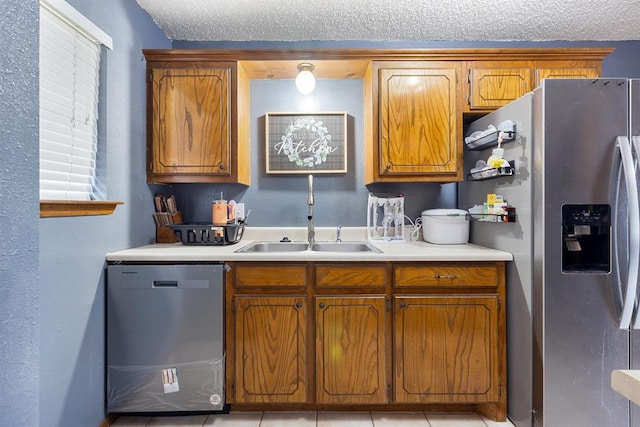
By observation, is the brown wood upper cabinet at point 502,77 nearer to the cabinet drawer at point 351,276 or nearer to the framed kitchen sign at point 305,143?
the framed kitchen sign at point 305,143

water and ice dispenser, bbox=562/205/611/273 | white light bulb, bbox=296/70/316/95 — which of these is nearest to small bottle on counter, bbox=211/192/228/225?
white light bulb, bbox=296/70/316/95

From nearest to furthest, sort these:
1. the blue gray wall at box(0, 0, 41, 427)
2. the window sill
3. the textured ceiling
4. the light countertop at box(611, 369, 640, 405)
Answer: the light countertop at box(611, 369, 640, 405), the blue gray wall at box(0, 0, 41, 427), the window sill, the textured ceiling

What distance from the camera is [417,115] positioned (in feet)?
6.95

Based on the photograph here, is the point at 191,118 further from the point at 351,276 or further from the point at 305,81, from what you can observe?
the point at 351,276

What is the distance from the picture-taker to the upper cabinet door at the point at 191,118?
2123 mm

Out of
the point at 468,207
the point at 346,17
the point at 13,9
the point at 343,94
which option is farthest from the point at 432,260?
the point at 13,9

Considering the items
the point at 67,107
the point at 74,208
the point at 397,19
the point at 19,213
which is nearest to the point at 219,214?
the point at 74,208

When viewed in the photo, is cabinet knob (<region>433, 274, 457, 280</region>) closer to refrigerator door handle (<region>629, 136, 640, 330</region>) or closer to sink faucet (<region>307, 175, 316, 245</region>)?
refrigerator door handle (<region>629, 136, 640, 330</region>)

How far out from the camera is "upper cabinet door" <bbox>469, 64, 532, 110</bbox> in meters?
2.12

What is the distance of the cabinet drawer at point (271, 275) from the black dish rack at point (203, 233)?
16.7 inches

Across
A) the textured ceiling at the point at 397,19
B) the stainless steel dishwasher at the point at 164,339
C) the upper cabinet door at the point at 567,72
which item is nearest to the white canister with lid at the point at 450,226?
the upper cabinet door at the point at 567,72

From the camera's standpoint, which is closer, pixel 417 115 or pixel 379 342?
pixel 379 342

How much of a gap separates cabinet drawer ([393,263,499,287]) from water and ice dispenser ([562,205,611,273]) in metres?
0.34

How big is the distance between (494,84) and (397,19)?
0.74m
